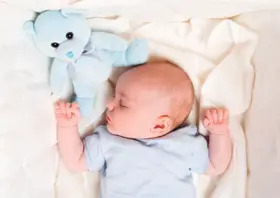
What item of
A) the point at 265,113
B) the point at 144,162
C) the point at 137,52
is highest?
the point at 137,52

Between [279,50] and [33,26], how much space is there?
505 mm

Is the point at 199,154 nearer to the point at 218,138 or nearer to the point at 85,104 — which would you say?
the point at 218,138

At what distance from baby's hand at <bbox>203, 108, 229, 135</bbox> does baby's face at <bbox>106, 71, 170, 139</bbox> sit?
0.10 metres

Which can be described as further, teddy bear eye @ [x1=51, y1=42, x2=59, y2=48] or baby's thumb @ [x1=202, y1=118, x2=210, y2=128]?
baby's thumb @ [x1=202, y1=118, x2=210, y2=128]

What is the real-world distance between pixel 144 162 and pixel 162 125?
9 cm

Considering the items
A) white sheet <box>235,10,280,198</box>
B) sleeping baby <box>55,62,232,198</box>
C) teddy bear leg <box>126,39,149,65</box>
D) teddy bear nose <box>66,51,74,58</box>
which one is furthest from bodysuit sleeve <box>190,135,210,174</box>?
teddy bear nose <box>66,51,74,58</box>

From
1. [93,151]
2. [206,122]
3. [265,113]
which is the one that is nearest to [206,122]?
[206,122]

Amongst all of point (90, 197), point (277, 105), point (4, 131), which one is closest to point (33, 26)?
point (4, 131)

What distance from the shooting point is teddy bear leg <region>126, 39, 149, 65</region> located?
1.38 metres

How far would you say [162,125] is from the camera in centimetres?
140

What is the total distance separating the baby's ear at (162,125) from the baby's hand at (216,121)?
0.08 meters

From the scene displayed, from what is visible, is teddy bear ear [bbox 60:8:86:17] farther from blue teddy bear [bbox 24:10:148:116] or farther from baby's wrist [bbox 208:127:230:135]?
baby's wrist [bbox 208:127:230:135]

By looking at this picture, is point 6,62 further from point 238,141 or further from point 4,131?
point 238,141

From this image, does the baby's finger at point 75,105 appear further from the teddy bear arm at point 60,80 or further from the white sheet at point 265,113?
the white sheet at point 265,113
